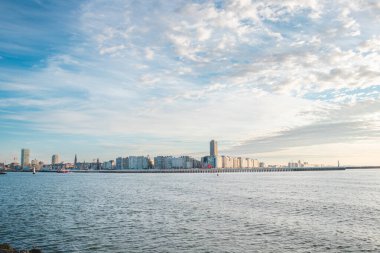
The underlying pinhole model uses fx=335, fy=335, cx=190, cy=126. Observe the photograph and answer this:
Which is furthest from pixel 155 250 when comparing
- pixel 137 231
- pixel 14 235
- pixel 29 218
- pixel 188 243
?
pixel 29 218

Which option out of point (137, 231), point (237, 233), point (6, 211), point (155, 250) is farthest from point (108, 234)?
point (6, 211)

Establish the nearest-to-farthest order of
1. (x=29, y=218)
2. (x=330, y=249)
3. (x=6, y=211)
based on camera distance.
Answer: (x=330, y=249) → (x=29, y=218) → (x=6, y=211)

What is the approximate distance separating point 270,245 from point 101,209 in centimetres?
3610

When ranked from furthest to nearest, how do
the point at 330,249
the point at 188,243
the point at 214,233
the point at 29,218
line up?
1. the point at 29,218
2. the point at 214,233
3. the point at 188,243
4. the point at 330,249

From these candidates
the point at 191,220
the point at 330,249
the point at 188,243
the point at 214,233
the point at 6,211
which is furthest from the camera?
the point at 6,211

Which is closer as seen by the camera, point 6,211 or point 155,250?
point 155,250

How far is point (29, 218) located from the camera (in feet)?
166

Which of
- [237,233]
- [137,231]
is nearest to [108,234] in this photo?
[137,231]

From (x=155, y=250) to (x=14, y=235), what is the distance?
18750 millimetres

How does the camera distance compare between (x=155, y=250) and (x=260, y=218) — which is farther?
(x=260, y=218)

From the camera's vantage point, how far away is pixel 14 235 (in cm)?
3912

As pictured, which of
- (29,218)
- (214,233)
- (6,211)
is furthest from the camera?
(6,211)

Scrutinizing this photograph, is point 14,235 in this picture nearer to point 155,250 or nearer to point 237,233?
point 155,250

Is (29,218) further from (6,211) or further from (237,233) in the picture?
(237,233)
